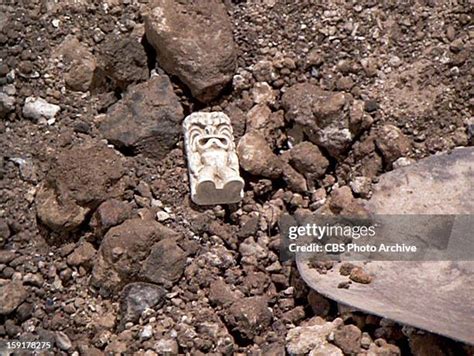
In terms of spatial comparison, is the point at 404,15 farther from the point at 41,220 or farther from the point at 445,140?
the point at 41,220

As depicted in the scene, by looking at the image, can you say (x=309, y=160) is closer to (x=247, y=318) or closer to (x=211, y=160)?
(x=211, y=160)

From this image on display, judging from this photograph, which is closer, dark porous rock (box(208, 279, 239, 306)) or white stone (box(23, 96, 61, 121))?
dark porous rock (box(208, 279, 239, 306))

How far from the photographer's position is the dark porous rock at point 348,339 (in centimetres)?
189

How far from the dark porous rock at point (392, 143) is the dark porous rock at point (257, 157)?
0.31m

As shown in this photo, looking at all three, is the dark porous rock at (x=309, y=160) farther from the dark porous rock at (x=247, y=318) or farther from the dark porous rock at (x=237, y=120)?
the dark porous rock at (x=247, y=318)

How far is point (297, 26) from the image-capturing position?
2.37m

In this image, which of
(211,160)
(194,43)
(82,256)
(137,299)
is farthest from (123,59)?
(137,299)

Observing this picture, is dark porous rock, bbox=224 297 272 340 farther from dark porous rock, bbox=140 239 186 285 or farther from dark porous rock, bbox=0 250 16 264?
dark porous rock, bbox=0 250 16 264

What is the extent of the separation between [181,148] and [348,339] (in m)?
0.74

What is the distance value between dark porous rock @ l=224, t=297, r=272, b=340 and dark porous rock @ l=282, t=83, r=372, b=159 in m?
0.54

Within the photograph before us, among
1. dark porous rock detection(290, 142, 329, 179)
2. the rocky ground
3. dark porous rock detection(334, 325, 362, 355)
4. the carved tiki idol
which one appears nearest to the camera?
dark porous rock detection(334, 325, 362, 355)

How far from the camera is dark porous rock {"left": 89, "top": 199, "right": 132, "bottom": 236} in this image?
2074 millimetres

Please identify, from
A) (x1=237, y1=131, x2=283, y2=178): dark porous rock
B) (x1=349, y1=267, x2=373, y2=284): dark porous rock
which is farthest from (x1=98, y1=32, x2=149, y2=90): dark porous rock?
(x1=349, y1=267, x2=373, y2=284): dark porous rock

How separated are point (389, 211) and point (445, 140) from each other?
0.95 ft
